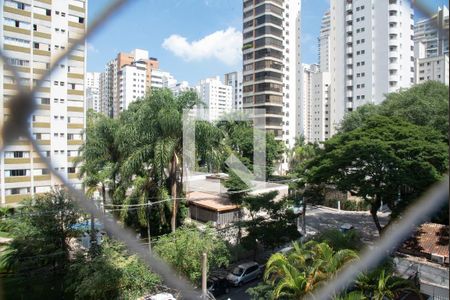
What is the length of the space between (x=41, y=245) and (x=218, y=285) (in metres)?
2.84

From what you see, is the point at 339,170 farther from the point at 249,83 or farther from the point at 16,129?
the point at 249,83

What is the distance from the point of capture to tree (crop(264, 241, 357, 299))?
3289 mm

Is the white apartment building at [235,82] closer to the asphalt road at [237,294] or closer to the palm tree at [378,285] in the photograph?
the asphalt road at [237,294]

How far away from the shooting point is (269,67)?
23016 millimetres

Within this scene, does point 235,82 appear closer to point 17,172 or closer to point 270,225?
point 17,172

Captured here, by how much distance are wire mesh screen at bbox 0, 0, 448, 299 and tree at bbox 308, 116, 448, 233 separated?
21.6ft

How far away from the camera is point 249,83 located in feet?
78.5

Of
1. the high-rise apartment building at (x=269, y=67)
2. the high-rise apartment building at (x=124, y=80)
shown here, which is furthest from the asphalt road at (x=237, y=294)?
the high-rise apartment building at (x=124, y=80)

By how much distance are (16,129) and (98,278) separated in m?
4.41

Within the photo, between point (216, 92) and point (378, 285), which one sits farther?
point (216, 92)

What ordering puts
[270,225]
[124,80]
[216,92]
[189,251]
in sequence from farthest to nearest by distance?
[216,92] → [124,80] → [270,225] → [189,251]

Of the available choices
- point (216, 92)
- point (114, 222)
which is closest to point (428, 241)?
point (114, 222)

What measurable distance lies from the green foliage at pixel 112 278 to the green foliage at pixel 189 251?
1.15 ft

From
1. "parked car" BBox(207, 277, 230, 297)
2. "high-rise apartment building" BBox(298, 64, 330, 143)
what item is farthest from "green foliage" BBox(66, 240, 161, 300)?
"high-rise apartment building" BBox(298, 64, 330, 143)
